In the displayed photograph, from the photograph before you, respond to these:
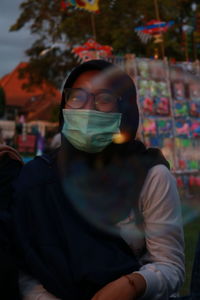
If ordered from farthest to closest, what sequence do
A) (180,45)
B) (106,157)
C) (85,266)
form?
(180,45) < (106,157) < (85,266)

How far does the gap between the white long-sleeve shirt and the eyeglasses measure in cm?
28

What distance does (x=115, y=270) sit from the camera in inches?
74.3

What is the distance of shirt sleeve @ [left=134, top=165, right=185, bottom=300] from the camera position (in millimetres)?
2008

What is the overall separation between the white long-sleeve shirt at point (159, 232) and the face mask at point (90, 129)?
21cm

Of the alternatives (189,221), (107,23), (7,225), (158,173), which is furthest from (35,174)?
(107,23)

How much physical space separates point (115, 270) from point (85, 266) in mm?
107

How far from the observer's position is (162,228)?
6.61ft

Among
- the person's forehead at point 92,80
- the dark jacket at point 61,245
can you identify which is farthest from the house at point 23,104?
the dark jacket at point 61,245

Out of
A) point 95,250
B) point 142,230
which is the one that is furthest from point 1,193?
point 142,230

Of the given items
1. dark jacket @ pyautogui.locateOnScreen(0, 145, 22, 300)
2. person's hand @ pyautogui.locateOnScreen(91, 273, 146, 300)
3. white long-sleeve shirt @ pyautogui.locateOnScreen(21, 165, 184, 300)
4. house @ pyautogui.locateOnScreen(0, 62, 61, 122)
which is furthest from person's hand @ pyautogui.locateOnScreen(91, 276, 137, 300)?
house @ pyautogui.locateOnScreen(0, 62, 61, 122)

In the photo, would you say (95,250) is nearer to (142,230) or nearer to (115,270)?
(115,270)

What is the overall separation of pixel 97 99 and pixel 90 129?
0.13 m

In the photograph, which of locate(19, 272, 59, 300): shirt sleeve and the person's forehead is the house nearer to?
the person's forehead

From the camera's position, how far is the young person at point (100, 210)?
187cm
